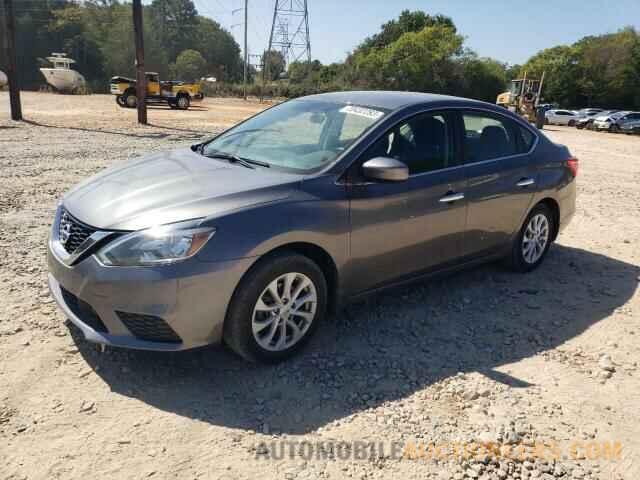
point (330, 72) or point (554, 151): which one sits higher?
point (330, 72)

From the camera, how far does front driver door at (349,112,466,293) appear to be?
3.51 m

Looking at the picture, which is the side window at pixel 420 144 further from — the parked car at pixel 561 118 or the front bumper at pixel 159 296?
the parked car at pixel 561 118

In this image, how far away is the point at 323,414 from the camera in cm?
287

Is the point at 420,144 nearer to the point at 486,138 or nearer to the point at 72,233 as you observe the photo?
the point at 486,138

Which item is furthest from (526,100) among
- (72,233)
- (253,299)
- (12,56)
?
(72,233)

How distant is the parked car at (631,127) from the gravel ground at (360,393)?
1354 inches

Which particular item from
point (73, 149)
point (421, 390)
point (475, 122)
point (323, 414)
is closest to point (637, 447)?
point (421, 390)

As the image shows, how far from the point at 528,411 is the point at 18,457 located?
269 cm

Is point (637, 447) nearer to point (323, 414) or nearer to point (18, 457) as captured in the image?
point (323, 414)

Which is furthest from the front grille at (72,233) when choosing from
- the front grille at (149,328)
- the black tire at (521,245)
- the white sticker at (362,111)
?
the black tire at (521,245)

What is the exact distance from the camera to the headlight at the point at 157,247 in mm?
2746

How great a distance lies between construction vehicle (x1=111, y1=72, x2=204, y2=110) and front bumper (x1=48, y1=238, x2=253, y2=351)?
27090 mm

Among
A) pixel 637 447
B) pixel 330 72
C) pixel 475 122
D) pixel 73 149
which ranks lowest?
pixel 637 447

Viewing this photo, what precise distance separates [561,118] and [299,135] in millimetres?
40186
